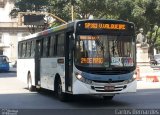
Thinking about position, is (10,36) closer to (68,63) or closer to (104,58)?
(68,63)

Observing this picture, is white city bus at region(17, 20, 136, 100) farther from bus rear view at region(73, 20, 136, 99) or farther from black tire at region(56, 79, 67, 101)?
black tire at region(56, 79, 67, 101)

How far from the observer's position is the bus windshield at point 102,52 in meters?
15.3

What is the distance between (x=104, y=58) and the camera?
15328 mm

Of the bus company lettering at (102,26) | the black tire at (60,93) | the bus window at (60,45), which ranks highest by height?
the bus company lettering at (102,26)

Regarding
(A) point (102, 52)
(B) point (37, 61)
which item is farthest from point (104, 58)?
(B) point (37, 61)

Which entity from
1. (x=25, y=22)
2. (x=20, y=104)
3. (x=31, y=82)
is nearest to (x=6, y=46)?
(x=25, y=22)

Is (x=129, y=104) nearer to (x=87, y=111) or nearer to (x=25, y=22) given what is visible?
(x=87, y=111)

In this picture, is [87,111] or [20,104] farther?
[20,104]

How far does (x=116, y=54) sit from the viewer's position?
611 inches

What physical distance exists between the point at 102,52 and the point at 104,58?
21cm

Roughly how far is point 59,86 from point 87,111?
325 cm

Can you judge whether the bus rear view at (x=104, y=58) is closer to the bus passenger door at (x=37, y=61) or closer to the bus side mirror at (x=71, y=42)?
the bus side mirror at (x=71, y=42)

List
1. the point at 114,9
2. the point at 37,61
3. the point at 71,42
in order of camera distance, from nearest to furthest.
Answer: the point at 71,42 < the point at 37,61 < the point at 114,9

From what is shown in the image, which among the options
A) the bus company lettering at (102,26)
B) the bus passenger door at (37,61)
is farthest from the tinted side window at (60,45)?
the bus passenger door at (37,61)
